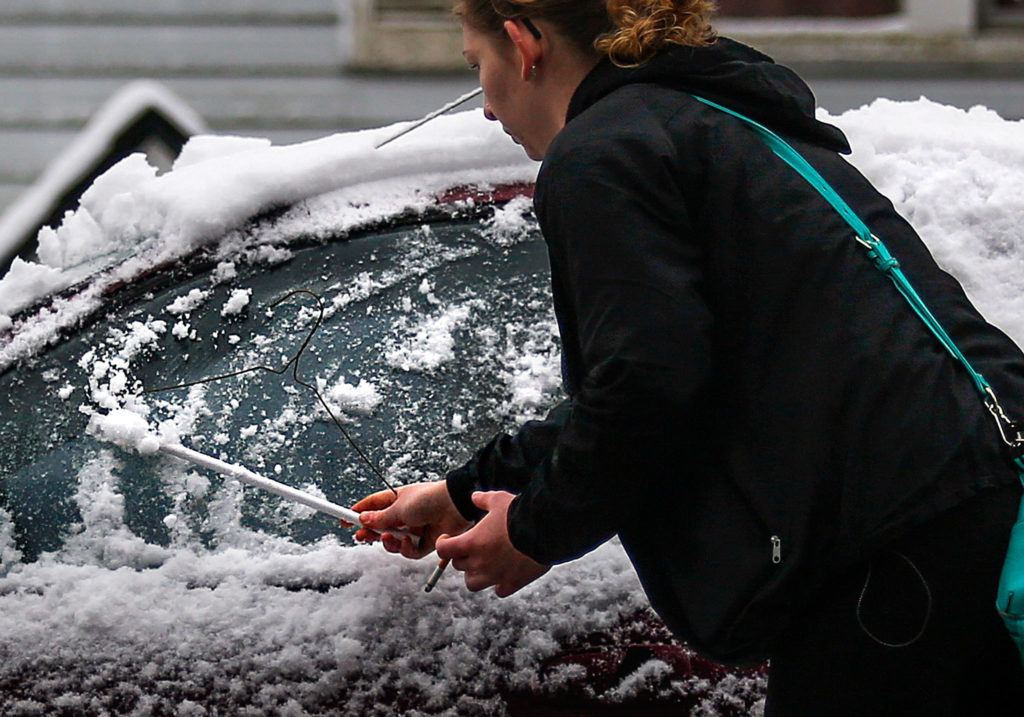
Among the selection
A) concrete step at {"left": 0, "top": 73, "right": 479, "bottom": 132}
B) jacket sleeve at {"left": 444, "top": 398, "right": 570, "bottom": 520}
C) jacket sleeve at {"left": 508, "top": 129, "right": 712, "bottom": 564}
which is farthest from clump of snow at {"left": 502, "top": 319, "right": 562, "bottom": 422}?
concrete step at {"left": 0, "top": 73, "right": 479, "bottom": 132}

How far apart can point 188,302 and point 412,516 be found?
24.7 inches

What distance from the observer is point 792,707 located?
5.30ft

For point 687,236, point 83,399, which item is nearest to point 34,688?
point 83,399

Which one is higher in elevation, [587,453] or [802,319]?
[802,319]

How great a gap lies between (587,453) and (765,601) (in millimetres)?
262

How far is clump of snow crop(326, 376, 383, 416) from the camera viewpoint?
2230mm

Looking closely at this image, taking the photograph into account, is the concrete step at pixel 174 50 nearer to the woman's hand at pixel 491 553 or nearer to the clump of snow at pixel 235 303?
the clump of snow at pixel 235 303

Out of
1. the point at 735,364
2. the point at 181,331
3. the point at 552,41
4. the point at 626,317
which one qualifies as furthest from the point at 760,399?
the point at 181,331

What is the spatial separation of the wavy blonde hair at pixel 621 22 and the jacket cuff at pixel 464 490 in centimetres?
63

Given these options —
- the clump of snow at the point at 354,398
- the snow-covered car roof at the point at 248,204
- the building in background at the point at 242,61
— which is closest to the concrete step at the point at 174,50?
the building in background at the point at 242,61

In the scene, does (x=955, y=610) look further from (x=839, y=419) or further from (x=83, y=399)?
(x=83, y=399)

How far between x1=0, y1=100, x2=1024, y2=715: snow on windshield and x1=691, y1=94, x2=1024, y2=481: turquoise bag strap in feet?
2.44

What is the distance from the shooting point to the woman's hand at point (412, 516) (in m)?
1.97

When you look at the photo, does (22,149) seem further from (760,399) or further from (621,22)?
(760,399)
